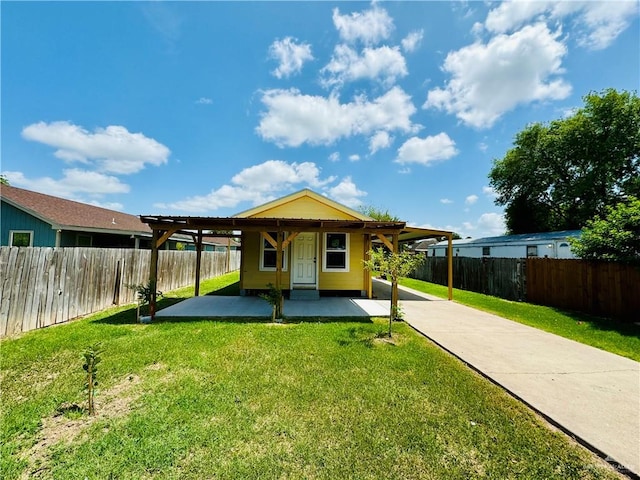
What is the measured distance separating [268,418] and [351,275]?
322 inches

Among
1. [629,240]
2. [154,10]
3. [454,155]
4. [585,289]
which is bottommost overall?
[585,289]

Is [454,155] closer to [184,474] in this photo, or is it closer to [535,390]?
[535,390]

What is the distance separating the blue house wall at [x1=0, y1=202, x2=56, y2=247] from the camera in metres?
12.2

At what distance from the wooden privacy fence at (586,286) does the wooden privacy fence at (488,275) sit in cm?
50

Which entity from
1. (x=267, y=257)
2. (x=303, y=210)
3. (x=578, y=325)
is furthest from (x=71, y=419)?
(x=578, y=325)

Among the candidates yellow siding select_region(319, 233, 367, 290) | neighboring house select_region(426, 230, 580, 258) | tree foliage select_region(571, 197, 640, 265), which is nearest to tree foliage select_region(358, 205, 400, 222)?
neighboring house select_region(426, 230, 580, 258)

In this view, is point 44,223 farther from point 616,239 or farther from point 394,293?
point 616,239

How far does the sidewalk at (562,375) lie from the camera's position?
2.83 metres

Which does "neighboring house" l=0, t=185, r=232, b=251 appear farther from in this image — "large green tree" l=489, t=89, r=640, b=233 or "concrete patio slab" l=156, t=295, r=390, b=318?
"large green tree" l=489, t=89, r=640, b=233

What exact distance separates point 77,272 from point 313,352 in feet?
22.6

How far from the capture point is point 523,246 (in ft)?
60.2

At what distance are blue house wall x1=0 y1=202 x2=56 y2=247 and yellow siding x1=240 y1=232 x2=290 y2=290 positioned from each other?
9.04 m

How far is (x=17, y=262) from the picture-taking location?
235 inches

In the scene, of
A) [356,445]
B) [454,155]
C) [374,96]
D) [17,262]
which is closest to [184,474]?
[356,445]
